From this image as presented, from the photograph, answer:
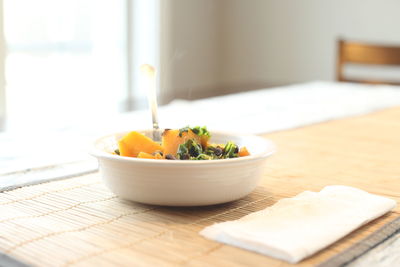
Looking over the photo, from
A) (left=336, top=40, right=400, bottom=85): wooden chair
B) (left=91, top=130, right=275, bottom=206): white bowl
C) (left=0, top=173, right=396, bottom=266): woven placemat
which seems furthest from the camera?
(left=336, top=40, right=400, bottom=85): wooden chair

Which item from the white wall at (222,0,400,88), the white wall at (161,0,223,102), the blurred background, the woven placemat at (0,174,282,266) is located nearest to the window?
the blurred background

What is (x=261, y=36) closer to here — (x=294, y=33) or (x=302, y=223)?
(x=294, y=33)

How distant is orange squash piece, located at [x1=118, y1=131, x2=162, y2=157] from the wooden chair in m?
2.07

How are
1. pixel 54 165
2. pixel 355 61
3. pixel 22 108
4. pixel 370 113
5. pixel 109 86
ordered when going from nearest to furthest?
pixel 54 165
pixel 370 113
pixel 355 61
pixel 22 108
pixel 109 86

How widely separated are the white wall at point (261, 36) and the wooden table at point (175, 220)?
2.80m

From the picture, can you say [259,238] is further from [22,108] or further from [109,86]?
[109,86]

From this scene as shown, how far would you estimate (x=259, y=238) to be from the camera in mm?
623

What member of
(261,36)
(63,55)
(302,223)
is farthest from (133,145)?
(261,36)

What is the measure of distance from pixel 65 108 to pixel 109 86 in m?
0.55

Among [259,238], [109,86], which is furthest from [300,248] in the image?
[109,86]

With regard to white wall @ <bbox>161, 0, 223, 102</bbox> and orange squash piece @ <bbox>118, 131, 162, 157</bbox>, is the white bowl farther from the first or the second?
white wall @ <bbox>161, 0, 223, 102</bbox>

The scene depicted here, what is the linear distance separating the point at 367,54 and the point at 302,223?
2182 millimetres

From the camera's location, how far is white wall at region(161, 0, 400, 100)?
13.0 feet

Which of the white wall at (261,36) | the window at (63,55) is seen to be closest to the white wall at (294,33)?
the white wall at (261,36)
